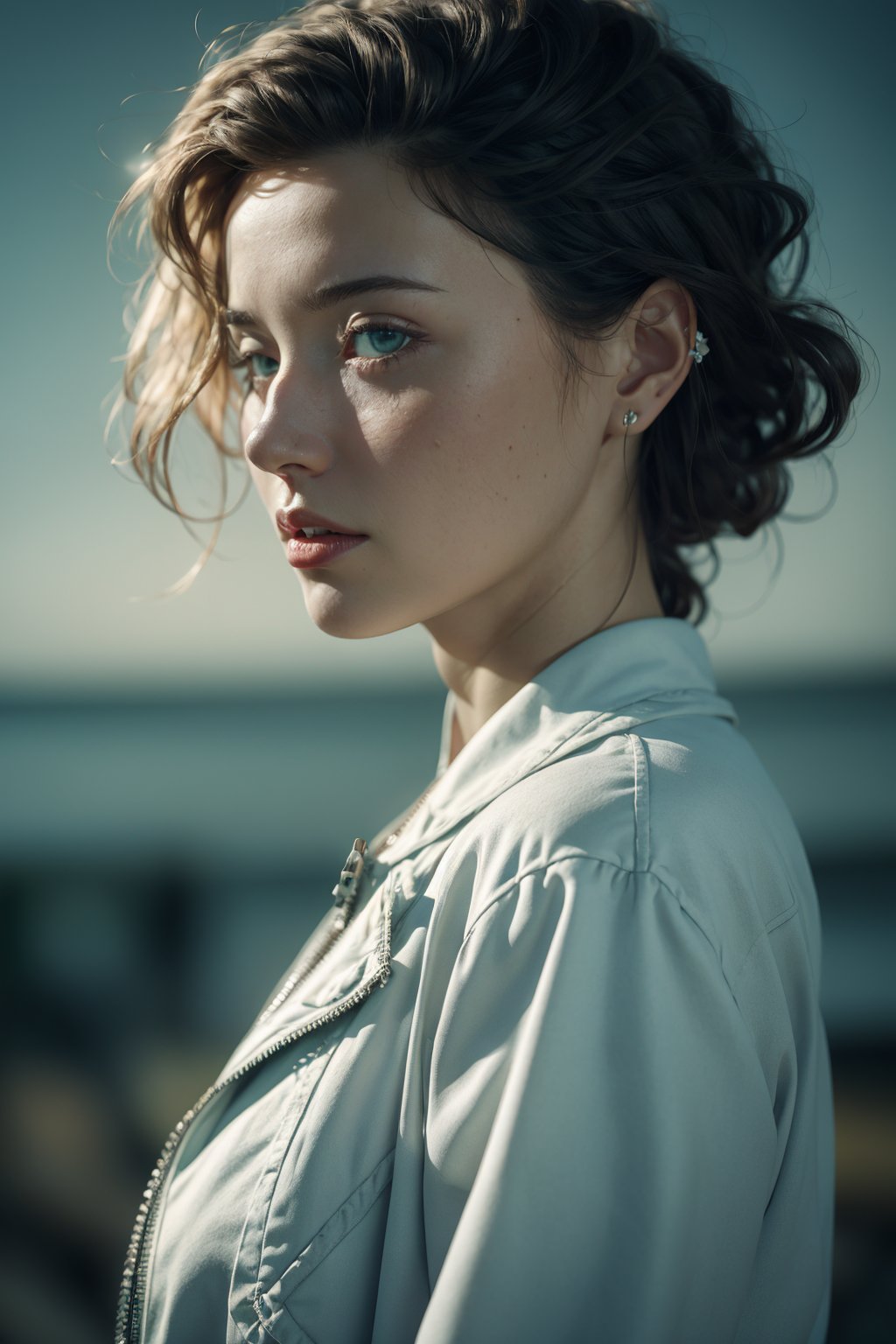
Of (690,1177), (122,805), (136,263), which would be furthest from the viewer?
(122,805)

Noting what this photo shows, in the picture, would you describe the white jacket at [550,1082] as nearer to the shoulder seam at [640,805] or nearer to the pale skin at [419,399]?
the shoulder seam at [640,805]

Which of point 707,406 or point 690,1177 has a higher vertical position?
point 707,406

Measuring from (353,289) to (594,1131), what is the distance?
2.40 ft

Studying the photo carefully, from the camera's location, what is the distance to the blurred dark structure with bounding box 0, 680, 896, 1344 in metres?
3.08

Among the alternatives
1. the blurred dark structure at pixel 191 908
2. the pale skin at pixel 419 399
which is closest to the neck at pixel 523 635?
the pale skin at pixel 419 399

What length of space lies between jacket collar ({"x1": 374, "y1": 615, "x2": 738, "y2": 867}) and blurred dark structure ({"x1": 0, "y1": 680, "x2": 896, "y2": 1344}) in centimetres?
183

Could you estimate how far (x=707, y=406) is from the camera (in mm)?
1180

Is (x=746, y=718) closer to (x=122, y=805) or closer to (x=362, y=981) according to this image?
(x=122, y=805)

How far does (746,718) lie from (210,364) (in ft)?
39.1

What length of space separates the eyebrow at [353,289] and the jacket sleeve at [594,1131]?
533 millimetres

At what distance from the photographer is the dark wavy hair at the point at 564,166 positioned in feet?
3.07

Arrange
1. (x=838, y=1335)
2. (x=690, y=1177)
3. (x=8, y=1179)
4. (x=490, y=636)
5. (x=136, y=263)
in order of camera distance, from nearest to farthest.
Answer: (x=690, y=1177), (x=490, y=636), (x=136, y=263), (x=838, y=1335), (x=8, y=1179)

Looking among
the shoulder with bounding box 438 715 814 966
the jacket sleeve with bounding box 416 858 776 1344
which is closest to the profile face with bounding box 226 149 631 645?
the shoulder with bounding box 438 715 814 966

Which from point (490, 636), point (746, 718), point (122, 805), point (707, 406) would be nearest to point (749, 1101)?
point (490, 636)
